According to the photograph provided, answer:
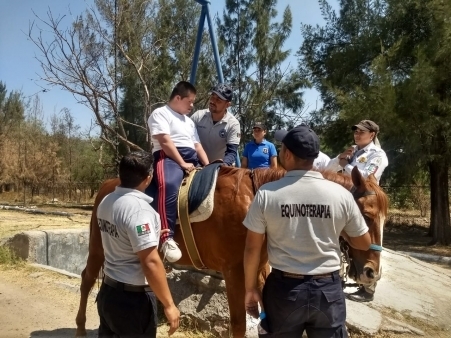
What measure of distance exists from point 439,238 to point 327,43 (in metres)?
8.20

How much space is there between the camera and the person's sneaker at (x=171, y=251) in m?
4.02

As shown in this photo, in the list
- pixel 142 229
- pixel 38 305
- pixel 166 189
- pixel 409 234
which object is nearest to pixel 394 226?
pixel 409 234

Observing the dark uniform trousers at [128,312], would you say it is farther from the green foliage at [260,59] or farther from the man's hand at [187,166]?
the green foliage at [260,59]

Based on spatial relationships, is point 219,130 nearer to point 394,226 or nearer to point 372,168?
point 372,168

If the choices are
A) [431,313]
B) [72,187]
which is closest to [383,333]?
[431,313]

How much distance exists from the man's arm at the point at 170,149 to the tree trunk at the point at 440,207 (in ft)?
Result: 40.0

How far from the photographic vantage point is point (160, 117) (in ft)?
14.9

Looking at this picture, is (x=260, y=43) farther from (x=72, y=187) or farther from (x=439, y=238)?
(x=72, y=187)

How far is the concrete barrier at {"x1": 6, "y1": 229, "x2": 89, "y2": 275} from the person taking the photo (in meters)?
8.41

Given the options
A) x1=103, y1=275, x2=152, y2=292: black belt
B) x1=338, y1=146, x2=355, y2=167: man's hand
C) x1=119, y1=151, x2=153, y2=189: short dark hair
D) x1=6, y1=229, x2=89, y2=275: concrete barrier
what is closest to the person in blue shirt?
x1=338, y1=146, x2=355, y2=167: man's hand

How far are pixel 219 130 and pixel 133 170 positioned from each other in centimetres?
221

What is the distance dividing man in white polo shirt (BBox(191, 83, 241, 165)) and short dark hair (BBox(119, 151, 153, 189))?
1.99 metres

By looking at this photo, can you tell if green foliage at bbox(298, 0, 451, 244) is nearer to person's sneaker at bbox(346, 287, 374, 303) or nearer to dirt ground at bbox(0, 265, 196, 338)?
person's sneaker at bbox(346, 287, 374, 303)

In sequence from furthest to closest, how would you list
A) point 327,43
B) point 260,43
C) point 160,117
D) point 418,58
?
point 260,43
point 327,43
point 418,58
point 160,117
